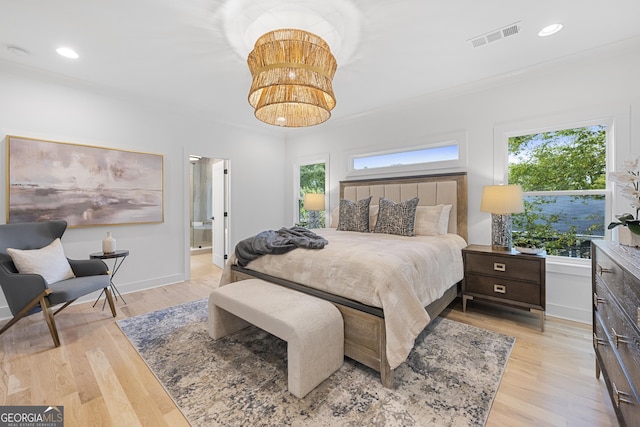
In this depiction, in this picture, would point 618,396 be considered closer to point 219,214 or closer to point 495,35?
point 495,35

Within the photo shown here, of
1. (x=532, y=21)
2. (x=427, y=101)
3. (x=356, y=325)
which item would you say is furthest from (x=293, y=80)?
(x=427, y=101)

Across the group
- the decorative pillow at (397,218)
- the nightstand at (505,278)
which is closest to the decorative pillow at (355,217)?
the decorative pillow at (397,218)

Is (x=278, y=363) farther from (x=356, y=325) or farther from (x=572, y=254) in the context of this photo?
(x=572, y=254)

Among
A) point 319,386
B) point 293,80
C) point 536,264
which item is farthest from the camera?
point 536,264

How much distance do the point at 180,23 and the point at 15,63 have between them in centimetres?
216

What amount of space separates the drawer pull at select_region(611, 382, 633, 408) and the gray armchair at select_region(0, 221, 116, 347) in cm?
364

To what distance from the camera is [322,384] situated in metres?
1.79

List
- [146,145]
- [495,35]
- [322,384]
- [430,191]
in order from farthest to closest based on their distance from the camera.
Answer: [146,145]
[430,191]
[495,35]
[322,384]

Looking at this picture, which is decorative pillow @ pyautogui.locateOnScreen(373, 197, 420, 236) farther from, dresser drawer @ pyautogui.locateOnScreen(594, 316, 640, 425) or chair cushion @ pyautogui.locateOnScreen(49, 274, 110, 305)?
chair cushion @ pyautogui.locateOnScreen(49, 274, 110, 305)

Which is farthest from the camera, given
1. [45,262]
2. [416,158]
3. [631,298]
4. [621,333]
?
[416,158]

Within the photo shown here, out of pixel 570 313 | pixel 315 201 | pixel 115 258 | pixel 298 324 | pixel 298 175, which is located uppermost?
pixel 298 175

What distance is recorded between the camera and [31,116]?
2.99 meters

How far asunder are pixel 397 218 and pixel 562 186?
5.76ft

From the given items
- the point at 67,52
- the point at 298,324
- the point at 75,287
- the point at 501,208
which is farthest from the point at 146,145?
the point at 501,208
